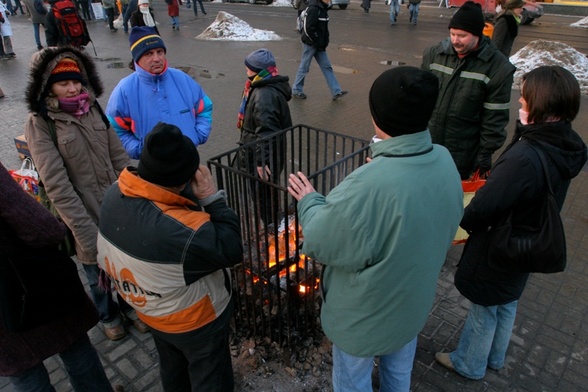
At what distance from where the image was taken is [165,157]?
1.73m

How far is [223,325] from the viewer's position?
7.23 ft

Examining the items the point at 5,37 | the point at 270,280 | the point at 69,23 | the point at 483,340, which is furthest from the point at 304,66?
the point at 5,37

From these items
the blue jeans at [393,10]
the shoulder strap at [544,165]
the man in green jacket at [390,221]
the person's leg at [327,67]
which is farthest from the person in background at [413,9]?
the man in green jacket at [390,221]

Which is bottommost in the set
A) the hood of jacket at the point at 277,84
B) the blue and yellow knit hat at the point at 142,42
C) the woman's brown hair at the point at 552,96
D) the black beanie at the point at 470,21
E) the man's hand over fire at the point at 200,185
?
the man's hand over fire at the point at 200,185

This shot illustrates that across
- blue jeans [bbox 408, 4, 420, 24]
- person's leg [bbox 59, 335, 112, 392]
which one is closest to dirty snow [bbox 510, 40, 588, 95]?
blue jeans [bbox 408, 4, 420, 24]

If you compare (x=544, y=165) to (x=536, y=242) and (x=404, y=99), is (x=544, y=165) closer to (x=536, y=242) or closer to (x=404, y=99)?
(x=536, y=242)

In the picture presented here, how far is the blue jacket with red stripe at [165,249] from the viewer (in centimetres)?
178

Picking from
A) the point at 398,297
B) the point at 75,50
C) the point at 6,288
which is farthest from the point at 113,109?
the point at 398,297

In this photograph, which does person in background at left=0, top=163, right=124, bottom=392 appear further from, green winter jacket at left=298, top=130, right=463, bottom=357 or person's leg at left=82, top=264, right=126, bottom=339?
green winter jacket at left=298, top=130, right=463, bottom=357

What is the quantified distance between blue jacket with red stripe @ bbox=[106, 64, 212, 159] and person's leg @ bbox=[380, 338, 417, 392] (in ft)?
7.64

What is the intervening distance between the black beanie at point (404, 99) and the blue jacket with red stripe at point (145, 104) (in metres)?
2.17

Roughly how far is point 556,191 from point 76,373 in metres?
2.78

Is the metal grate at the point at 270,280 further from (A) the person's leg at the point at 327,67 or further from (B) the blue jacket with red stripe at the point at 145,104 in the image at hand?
(A) the person's leg at the point at 327,67

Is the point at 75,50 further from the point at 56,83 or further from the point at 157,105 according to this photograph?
the point at 157,105
